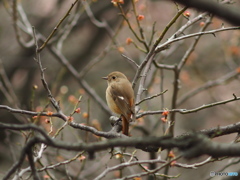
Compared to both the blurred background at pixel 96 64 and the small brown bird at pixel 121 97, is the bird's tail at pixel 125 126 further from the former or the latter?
the blurred background at pixel 96 64

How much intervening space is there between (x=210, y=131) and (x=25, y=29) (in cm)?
386

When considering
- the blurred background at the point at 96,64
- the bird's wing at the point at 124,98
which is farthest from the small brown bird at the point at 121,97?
the blurred background at the point at 96,64

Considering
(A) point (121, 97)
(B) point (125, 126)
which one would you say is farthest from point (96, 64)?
(B) point (125, 126)

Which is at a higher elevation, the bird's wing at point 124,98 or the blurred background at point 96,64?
the blurred background at point 96,64

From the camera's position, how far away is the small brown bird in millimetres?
3709

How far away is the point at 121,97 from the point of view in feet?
14.1

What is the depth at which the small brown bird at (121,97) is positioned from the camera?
3.71 meters

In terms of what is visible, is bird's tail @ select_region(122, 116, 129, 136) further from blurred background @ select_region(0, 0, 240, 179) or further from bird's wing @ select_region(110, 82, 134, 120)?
blurred background @ select_region(0, 0, 240, 179)

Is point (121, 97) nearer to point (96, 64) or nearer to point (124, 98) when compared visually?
point (124, 98)

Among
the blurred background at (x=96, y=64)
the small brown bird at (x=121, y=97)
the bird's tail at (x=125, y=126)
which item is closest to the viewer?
the bird's tail at (x=125, y=126)

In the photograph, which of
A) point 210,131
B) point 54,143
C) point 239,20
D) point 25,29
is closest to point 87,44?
point 25,29

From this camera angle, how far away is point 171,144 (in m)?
1.38

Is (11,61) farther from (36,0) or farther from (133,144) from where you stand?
(133,144)

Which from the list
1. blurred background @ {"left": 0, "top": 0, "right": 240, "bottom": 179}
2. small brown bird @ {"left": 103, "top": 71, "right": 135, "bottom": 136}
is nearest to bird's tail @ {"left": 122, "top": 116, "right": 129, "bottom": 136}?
small brown bird @ {"left": 103, "top": 71, "right": 135, "bottom": 136}
